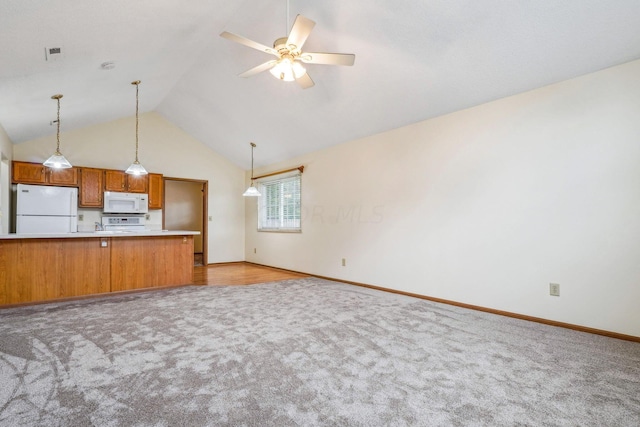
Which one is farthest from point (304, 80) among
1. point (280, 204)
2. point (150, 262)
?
point (280, 204)

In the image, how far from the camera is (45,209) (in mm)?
5328

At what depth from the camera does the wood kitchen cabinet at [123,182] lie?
6.05 m

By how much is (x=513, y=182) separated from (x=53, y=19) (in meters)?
4.51

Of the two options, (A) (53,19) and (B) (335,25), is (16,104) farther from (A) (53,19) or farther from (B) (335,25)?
(B) (335,25)

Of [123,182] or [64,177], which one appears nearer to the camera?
[64,177]

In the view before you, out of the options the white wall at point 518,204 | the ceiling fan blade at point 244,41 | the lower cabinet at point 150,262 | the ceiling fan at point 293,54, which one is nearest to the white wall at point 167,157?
the lower cabinet at point 150,262

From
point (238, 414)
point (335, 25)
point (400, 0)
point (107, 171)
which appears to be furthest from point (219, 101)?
point (238, 414)

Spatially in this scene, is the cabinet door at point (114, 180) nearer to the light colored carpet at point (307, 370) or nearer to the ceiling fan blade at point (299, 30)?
the light colored carpet at point (307, 370)

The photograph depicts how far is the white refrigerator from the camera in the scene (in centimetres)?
513

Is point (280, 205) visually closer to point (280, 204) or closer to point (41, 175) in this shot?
point (280, 204)

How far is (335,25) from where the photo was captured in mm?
3314

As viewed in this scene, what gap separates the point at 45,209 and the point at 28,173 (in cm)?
66

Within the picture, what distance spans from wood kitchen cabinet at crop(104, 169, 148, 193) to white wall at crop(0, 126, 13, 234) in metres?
1.34

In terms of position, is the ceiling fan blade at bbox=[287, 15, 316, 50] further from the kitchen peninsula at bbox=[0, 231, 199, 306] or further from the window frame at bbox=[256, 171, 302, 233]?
the window frame at bbox=[256, 171, 302, 233]
